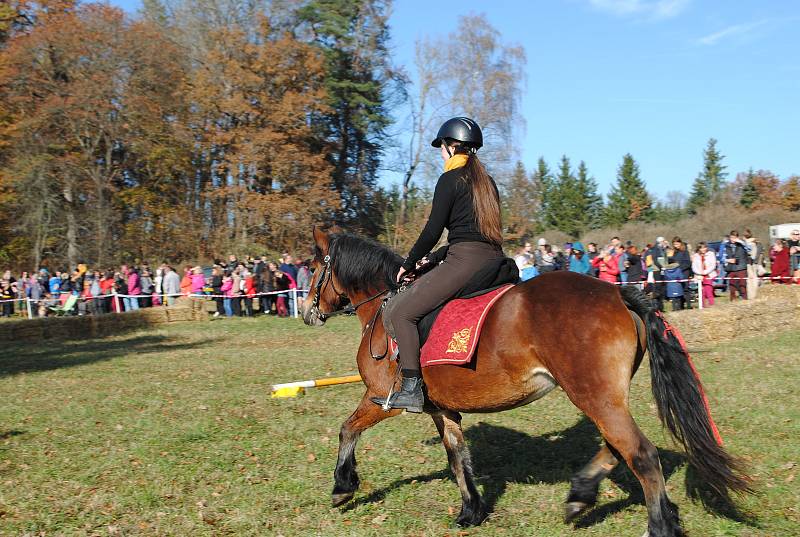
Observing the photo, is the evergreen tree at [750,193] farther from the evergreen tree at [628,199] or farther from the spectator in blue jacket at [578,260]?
the spectator in blue jacket at [578,260]

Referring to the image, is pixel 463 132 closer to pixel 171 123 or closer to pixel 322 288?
pixel 322 288

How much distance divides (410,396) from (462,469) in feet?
3.10

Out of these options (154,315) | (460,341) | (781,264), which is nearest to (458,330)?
(460,341)

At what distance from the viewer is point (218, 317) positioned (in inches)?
1019

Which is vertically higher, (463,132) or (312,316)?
(463,132)

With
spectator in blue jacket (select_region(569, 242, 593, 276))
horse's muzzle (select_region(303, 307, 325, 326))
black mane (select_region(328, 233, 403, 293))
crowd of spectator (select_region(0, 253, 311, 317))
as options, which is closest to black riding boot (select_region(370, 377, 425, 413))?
black mane (select_region(328, 233, 403, 293))

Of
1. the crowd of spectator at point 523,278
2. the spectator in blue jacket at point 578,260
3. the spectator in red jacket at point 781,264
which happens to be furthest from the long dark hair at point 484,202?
the spectator in red jacket at point 781,264

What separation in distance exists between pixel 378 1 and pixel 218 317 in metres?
26.6

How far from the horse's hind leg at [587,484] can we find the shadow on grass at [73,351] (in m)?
13.2

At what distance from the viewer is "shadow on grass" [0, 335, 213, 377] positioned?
53.3 ft

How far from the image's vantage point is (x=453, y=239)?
616cm

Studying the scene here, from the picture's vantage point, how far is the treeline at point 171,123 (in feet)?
115

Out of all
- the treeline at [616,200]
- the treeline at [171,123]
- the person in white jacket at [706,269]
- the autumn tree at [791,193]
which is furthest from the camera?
the treeline at [616,200]

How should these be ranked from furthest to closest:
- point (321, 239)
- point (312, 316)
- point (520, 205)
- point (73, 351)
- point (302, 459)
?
1. point (520, 205)
2. point (73, 351)
3. point (302, 459)
4. point (312, 316)
5. point (321, 239)
